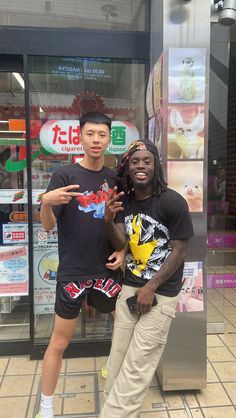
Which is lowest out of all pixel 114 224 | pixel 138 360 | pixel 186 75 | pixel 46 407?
pixel 46 407

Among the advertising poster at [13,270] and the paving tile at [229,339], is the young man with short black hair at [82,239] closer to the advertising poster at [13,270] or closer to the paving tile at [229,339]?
the advertising poster at [13,270]

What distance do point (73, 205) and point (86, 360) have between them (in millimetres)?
1605

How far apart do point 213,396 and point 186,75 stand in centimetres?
214

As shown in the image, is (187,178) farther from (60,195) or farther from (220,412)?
(220,412)

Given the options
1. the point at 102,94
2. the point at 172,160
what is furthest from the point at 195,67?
the point at 102,94

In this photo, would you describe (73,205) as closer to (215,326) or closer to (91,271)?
(91,271)

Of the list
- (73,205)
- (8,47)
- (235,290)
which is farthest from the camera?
(235,290)

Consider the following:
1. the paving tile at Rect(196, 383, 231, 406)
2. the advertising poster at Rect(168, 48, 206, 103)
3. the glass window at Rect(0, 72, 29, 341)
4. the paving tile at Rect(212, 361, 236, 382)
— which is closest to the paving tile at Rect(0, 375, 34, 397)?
the glass window at Rect(0, 72, 29, 341)

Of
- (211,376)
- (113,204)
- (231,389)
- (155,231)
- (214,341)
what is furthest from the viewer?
(214,341)

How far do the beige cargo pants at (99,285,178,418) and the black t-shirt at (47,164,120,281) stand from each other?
0.33 m

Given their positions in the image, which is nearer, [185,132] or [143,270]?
[143,270]

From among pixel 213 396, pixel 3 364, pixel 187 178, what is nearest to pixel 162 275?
pixel 187 178

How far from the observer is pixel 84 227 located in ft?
7.21

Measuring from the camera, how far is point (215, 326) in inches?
144
